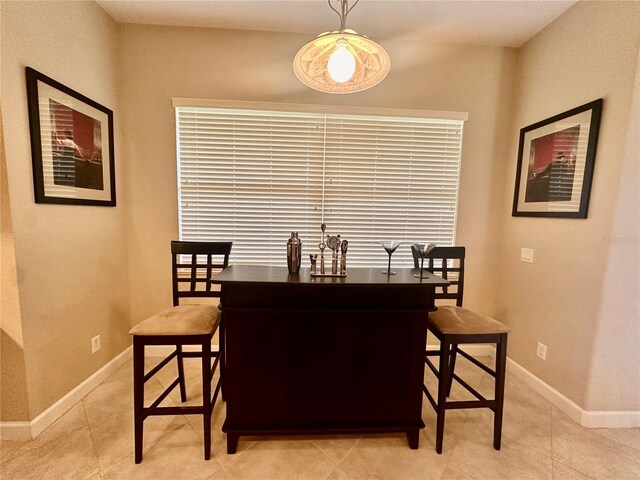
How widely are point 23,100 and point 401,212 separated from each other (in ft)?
9.08

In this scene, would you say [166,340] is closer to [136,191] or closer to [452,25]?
[136,191]

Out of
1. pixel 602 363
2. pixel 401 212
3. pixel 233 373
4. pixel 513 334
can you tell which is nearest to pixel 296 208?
pixel 401 212

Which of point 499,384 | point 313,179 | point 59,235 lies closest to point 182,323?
point 59,235

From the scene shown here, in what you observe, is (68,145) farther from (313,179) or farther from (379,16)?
(379,16)

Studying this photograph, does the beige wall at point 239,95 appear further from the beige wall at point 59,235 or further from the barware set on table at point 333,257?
the barware set on table at point 333,257

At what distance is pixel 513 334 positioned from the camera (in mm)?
2531

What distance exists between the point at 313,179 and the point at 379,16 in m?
1.38

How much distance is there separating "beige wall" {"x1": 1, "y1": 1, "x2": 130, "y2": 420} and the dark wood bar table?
1201 mm

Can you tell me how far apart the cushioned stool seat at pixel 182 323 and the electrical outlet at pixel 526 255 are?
8.30ft

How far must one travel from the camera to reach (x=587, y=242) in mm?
1896

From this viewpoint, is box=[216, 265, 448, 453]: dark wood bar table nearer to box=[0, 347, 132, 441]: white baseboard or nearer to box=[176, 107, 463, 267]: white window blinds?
box=[176, 107, 463, 267]: white window blinds

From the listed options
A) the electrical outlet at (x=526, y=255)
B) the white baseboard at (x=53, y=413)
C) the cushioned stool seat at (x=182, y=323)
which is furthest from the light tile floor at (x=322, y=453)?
the electrical outlet at (x=526, y=255)

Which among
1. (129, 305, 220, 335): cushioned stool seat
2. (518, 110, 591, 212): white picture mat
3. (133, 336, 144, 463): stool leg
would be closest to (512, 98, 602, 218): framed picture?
(518, 110, 591, 212): white picture mat

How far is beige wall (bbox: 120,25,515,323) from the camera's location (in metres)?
2.40
